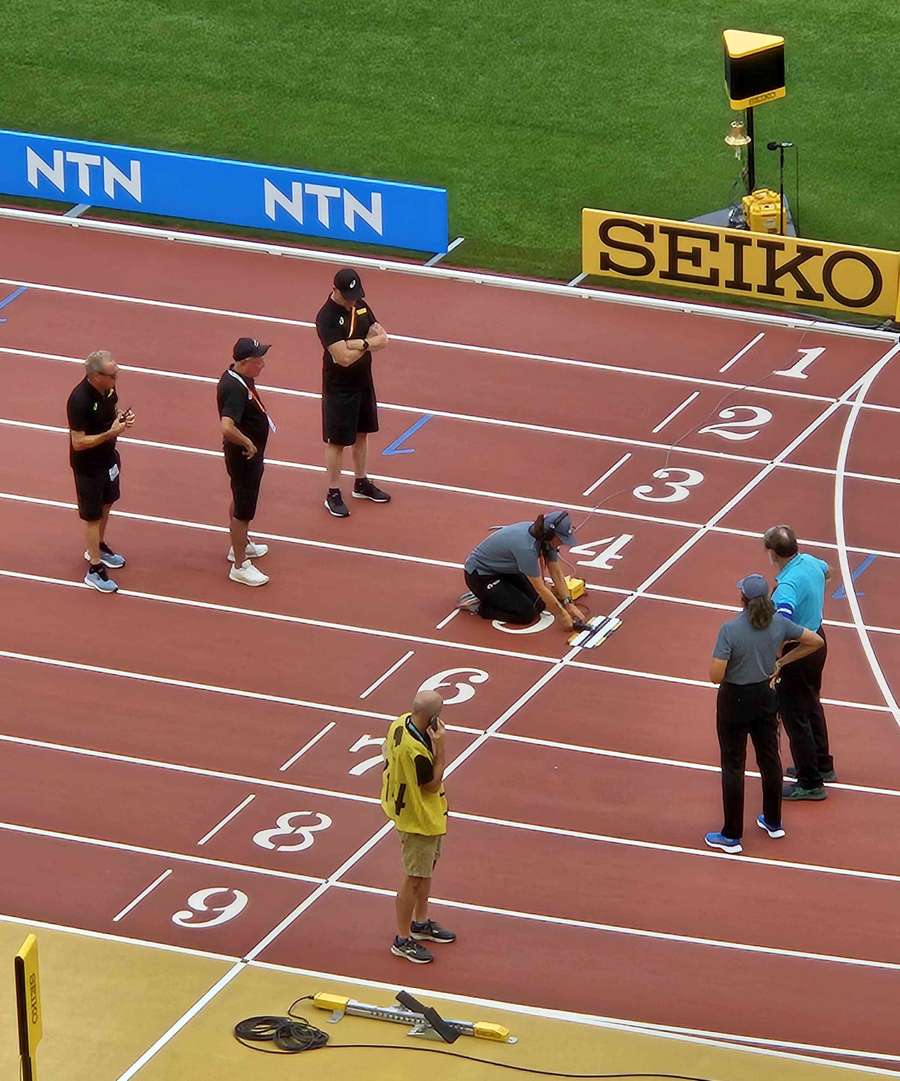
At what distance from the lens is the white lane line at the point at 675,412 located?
21.0 meters

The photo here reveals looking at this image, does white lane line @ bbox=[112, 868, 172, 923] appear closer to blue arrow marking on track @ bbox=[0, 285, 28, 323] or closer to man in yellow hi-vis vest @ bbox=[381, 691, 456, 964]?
man in yellow hi-vis vest @ bbox=[381, 691, 456, 964]

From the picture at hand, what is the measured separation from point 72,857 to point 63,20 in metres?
15.5

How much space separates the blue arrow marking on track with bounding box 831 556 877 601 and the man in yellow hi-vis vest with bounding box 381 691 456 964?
516 cm

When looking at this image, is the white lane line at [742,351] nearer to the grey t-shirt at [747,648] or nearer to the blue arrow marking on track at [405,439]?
the blue arrow marking on track at [405,439]

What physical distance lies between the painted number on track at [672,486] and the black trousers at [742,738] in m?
4.64

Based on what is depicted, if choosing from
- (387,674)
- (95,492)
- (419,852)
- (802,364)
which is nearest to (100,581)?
(95,492)

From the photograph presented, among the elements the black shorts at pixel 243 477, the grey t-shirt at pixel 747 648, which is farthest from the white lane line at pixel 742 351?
the grey t-shirt at pixel 747 648

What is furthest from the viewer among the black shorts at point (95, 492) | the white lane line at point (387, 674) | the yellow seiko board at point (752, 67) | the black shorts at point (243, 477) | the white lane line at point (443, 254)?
the white lane line at point (443, 254)

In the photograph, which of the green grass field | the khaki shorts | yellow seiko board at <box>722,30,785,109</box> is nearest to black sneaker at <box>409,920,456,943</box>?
the khaki shorts

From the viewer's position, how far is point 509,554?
58.4ft

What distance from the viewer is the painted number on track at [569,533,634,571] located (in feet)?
62.3

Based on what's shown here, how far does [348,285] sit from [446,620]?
2.52 m

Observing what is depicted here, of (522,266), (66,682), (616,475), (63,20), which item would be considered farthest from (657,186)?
(66,682)

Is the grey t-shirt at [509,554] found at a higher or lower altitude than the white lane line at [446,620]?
higher
